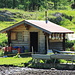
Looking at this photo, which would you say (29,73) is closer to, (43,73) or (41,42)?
(43,73)

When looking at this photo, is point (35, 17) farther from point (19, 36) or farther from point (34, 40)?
point (34, 40)

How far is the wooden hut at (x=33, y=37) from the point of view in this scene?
2941 cm

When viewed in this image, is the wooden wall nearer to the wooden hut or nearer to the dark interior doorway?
the wooden hut

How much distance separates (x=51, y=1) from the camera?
90.2 meters

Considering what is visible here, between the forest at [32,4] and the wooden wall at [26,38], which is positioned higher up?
the forest at [32,4]

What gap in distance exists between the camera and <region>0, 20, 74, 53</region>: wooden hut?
96.5 feet

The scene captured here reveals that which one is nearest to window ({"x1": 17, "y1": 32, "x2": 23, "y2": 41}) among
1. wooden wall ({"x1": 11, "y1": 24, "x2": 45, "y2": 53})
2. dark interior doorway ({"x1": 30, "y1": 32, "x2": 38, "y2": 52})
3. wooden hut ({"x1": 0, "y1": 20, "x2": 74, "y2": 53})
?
wooden hut ({"x1": 0, "y1": 20, "x2": 74, "y2": 53})

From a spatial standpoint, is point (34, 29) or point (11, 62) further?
point (34, 29)

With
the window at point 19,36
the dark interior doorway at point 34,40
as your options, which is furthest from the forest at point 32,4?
the dark interior doorway at point 34,40

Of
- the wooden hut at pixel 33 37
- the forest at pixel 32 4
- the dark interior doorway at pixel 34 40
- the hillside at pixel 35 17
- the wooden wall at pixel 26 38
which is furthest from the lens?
the forest at pixel 32 4

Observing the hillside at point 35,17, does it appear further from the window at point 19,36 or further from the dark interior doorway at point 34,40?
the dark interior doorway at point 34,40

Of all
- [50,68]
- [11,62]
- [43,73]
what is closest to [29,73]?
[43,73]

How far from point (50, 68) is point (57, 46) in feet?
28.8

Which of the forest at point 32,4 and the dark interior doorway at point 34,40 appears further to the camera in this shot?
the forest at point 32,4
